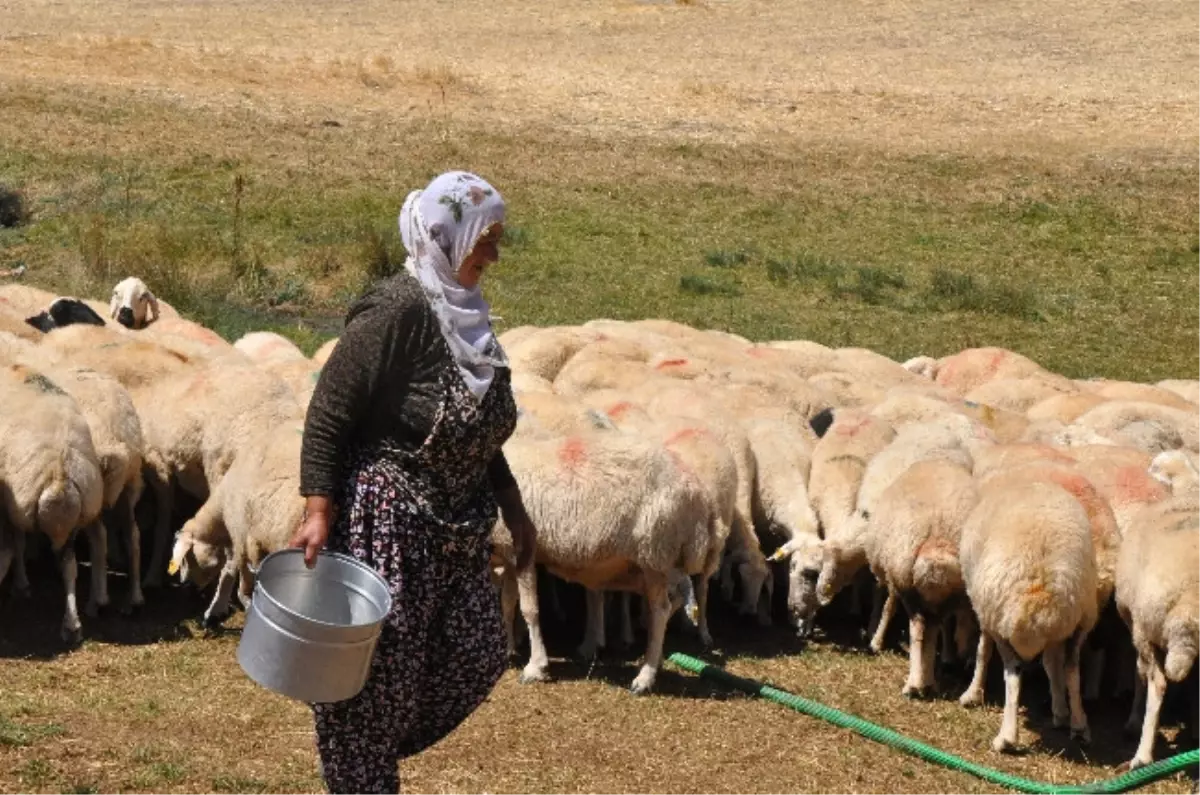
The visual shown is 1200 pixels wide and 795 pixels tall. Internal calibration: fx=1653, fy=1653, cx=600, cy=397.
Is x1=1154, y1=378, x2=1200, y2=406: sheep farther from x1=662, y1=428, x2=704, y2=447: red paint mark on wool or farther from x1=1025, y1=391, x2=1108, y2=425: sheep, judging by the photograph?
x1=662, y1=428, x2=704, y2=447: red paint mark on wool

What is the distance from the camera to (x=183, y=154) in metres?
26.3

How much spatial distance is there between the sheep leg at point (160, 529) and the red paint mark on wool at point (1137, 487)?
593 cm

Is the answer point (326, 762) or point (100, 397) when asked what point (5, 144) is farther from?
point (326, 762)

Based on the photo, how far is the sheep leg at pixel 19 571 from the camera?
9.42 metres

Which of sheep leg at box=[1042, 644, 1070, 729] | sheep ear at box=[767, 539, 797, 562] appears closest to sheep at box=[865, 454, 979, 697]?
sheep leg at box=[1042, 644, 1070, 729]

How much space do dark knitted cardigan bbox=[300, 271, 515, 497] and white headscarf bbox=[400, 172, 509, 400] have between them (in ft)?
0.14

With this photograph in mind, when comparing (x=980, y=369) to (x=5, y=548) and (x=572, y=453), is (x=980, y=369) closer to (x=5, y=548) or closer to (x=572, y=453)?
(x=572, y=453)

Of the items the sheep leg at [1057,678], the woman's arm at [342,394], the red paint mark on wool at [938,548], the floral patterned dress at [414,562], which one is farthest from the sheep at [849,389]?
the woman's arm at [342,394]

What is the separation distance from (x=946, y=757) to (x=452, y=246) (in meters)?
4.30

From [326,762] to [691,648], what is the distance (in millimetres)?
4915

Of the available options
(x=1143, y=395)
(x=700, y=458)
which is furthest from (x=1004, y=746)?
(x=1143, y=395)

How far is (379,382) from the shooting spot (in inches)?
199

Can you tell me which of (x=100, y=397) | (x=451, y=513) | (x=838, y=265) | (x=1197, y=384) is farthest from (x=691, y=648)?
(x=838, y=265)

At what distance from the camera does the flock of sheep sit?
849cm
